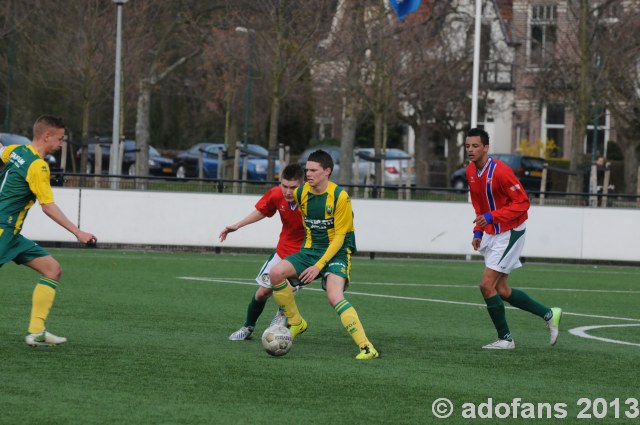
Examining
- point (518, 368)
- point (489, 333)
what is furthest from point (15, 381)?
point (489, 333)

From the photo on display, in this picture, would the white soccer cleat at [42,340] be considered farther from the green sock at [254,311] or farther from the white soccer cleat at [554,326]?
the white soccer cleat at [554,326]

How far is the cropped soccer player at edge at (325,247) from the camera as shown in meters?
10.2

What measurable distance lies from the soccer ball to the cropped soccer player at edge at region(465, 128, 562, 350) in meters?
2.14

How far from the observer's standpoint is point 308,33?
108 ft

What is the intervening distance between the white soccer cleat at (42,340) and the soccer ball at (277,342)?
1.74 meters

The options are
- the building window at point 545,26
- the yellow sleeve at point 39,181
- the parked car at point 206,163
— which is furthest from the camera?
the parked car at point 206,163

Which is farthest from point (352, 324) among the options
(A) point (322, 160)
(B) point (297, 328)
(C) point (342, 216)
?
(A) point (322, 160)

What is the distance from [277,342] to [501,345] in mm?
2373

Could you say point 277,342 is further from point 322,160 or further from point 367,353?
point 322,160

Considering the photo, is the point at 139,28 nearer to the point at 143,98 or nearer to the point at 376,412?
the point at 143,98

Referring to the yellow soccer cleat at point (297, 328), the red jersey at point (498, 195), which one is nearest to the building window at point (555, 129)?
the red jersey at point (498, 195)

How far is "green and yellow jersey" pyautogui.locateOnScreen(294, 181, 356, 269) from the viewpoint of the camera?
10367 millimetres

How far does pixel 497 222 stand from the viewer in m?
11.2

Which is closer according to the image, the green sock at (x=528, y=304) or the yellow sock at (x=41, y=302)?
the yellow sock at (x=41, y=302)
